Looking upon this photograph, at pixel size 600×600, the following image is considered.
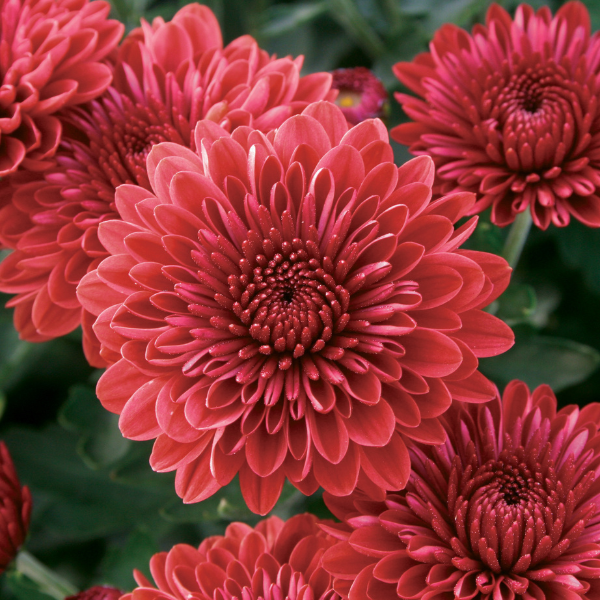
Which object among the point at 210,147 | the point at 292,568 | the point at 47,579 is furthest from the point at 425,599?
the point at 47,579

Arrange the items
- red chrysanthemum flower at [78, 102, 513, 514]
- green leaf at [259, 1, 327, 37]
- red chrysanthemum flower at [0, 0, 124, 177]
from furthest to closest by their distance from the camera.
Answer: green leaf at [259, 1, 327, 37] < red chrysanthemum flower at [0, 0, 124, 177] < red chrysanthemum flower at [78, 102, 513, 514]

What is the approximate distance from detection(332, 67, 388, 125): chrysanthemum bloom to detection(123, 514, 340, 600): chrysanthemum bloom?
1.72 feet

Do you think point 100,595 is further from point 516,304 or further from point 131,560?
point 516,304

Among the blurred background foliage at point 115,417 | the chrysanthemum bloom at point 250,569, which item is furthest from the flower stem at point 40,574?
the chrysanthemum bloom at point 250,569

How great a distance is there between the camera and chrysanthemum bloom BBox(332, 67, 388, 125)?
2.83 ft

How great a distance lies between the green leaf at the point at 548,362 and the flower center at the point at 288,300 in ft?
1.56

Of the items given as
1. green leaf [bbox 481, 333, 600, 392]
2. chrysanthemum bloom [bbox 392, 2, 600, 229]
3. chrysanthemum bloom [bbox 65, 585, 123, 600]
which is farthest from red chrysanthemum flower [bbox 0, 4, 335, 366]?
green leaf [bbox 481, 333, 600, 392]

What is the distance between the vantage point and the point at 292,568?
0.59 m

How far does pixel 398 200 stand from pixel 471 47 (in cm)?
28

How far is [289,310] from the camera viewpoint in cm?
54

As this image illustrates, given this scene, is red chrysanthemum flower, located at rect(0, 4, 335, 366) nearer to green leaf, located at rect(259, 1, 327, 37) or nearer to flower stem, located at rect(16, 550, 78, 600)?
flower stem, located at rect(16, 550, 78, 600)

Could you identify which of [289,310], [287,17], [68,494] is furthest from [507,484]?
[287,17]

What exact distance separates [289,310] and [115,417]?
46 cm

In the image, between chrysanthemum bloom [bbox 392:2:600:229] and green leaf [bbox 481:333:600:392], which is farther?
green leaf [bbox 481:333:600:392]
